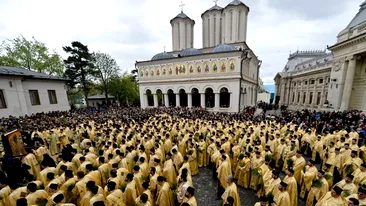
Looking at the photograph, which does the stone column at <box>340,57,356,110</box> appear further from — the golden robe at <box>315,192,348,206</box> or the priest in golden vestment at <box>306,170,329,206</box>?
the golden robe at <box>315,192,348,206</box>

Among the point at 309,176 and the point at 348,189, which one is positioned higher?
the point at 348,189

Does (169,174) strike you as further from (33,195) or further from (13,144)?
(13,144)

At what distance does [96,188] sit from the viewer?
10.8 ft

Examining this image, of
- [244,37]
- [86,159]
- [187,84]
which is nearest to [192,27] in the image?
[244,37]

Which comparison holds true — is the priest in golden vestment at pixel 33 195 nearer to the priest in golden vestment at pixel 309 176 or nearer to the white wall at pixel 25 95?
the priest in golden vestment at pixel 309 176

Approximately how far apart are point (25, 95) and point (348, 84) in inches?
1387

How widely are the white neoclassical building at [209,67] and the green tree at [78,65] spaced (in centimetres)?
913

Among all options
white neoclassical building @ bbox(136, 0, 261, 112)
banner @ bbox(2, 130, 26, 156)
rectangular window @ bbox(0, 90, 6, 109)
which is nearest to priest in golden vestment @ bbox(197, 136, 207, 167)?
banner @ bbox(2, 130, 26, 156)

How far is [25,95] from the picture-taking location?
53.3 feet

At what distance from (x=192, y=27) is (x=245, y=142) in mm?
32575

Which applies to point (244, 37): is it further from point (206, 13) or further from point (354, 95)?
point (354, 95)

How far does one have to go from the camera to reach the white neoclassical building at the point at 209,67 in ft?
72.3

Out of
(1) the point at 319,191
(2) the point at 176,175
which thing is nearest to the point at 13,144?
(2) the point at 176,175

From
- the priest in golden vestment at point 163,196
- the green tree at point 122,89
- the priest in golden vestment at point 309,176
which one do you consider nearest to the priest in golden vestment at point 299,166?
the priest in golden vestment at point 309,176
